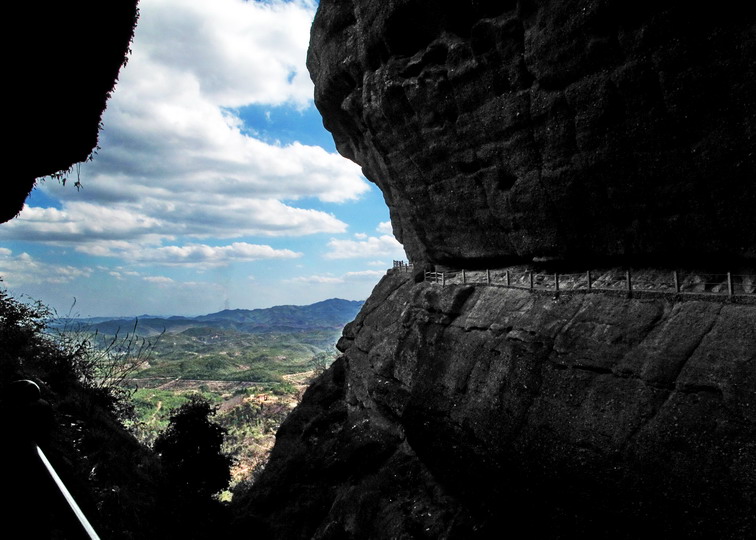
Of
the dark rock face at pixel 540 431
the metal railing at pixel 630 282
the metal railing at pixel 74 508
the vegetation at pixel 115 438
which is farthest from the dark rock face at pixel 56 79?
the metal railing at pixel 630 282

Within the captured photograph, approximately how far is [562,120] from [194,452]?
89.1 ft

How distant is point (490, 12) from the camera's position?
61.4 ft

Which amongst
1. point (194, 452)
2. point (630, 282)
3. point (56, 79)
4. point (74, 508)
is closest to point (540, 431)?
point (630, 282)

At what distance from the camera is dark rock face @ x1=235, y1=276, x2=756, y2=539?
10469mm

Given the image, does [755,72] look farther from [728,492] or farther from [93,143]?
[93,143]

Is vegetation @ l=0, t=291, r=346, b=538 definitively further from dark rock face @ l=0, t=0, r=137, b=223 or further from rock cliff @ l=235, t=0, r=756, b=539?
dark rock face @ l=0, t=0, r=137, b=223

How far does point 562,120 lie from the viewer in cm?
1716

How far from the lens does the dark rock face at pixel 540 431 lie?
1047 centimetres

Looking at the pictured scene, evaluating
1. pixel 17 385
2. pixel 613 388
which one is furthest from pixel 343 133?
pixel 17 385

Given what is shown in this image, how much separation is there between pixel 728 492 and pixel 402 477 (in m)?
14.0

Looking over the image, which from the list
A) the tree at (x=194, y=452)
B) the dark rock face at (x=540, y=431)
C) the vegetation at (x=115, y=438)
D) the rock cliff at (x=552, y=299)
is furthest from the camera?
the tree at (x=194, y=452)

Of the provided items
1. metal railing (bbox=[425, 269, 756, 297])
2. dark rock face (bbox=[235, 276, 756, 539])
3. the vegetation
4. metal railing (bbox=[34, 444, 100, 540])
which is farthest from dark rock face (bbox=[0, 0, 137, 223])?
metal railing (bbox=[425, 269, 756, 297])

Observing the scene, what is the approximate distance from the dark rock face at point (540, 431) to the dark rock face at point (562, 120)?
11.8 feet

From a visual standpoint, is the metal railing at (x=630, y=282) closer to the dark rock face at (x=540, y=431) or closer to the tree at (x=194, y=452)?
the dark rock face at (x=540, y=431)
